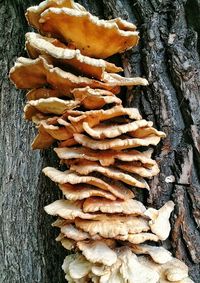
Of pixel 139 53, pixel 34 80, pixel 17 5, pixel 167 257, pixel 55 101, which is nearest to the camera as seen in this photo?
pixel 55 101

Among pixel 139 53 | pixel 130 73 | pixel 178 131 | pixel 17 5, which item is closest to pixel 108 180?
pixel 178 131

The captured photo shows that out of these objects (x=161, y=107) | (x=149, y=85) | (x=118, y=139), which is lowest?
(x=118, y=139)

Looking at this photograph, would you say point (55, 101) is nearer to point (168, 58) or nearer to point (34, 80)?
point (34, 80)

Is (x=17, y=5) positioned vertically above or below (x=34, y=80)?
above

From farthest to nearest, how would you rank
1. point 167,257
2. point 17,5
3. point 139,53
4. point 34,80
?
point 17,5 < point 139,53 < point 34,80 < point 167,257

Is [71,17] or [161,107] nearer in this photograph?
[71,17]

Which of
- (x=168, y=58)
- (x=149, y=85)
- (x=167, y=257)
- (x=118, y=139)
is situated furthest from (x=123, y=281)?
(x=168, y=58)
